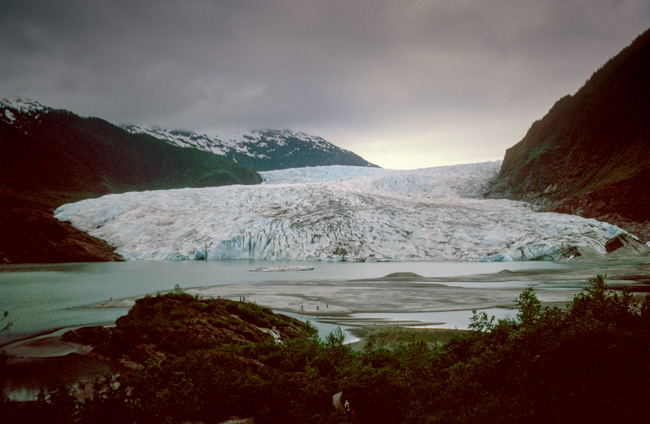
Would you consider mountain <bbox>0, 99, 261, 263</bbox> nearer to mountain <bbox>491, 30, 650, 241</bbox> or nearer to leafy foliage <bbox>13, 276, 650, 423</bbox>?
leafy foliage <bbox>13, 276, 650, 423</bbox>

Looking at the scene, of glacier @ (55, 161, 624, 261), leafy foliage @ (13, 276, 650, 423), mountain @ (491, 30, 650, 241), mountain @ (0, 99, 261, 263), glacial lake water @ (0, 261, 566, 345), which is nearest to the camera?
leafy foliage @ (13, 276, 650, 423)

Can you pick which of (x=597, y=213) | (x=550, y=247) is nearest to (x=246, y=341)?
(x=550, y=247)

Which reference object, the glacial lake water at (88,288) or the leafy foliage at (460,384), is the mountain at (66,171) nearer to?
the glacial lake water at (88,288)

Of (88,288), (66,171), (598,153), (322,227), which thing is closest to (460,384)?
(88,288)

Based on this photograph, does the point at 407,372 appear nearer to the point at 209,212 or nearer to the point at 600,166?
the point at 209,212

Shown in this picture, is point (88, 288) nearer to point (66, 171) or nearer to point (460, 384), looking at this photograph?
point (460, 384)

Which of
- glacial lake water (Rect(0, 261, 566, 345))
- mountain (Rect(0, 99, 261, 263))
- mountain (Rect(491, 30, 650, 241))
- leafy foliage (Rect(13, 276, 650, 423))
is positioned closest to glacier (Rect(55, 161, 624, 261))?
glacial lake water (Rect(0, 261, 566, 345))
